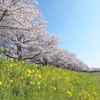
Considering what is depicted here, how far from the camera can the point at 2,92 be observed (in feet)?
17.3

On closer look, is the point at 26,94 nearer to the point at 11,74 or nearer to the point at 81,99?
the point at 11,74

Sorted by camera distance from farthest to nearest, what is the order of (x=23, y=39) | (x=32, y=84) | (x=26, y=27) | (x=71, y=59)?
1. (x=71, y=59)
2. (x=23, y=39)
3. (x=26, y=27)
4. (x=32, y=84)

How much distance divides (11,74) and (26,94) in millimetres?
1032

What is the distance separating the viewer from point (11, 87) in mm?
6113

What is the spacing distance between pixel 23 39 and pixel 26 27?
44.8 ft

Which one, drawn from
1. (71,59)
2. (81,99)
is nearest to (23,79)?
(81,99)

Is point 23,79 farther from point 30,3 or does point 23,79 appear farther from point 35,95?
point 30,3

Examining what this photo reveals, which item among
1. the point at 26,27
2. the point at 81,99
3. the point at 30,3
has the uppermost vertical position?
the point at 30,3

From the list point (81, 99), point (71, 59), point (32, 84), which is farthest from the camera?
point (71, 59)

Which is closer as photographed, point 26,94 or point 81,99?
point 26,94

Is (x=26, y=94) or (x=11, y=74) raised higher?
(x=11, y=74)

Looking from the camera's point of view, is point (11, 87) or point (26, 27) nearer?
point (11, 87)

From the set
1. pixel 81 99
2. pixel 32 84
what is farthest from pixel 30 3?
pixel 32 84

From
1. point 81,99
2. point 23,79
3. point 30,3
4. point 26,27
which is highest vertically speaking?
point 30,3
